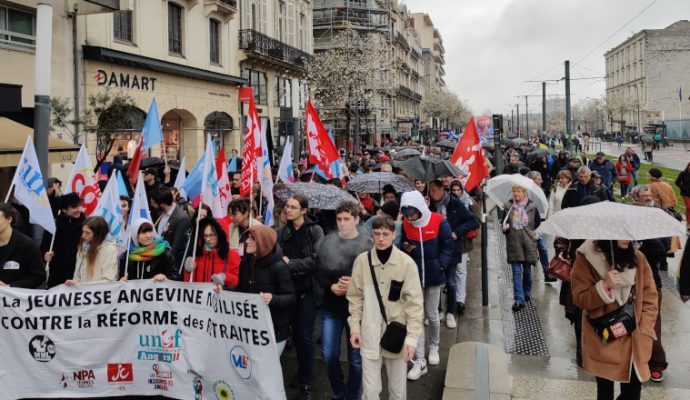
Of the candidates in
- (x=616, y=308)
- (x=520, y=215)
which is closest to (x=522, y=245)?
(x=520, y=215)

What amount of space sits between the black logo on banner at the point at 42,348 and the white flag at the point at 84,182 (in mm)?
2593

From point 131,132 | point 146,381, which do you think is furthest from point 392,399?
point 131,132

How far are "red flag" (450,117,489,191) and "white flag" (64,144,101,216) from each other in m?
5.19

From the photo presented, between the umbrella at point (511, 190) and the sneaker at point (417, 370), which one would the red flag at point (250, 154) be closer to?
the sneaker at point (417, 370)

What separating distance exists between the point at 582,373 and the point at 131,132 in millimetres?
18357

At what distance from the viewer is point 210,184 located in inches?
277

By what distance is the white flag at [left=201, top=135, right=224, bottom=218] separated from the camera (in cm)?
629

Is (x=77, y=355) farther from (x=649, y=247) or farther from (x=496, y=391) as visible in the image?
(x=649, y=247)

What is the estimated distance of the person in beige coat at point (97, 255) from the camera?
5715mm

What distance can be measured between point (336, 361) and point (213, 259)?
1.51m

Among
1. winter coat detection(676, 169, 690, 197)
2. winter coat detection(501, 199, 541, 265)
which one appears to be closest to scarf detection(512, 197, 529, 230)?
winter coat detection(501, 199, 541, 265)

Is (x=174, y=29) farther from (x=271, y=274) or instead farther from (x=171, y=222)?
→ (x=271, y=274)

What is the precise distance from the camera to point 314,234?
6.10 meters

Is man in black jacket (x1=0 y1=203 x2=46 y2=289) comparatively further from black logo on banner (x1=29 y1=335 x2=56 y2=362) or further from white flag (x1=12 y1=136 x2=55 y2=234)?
white flag (x1=12 y1=136 x2=55 y2=234)
